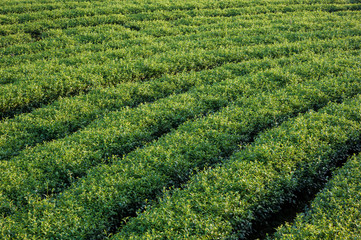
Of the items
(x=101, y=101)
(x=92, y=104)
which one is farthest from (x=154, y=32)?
(x=92, y=104)

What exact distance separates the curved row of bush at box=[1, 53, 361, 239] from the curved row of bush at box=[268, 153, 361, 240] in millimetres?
3394

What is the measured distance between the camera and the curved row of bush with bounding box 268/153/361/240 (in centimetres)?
741

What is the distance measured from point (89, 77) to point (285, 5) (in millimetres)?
22104

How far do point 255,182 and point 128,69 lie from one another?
1037 cm

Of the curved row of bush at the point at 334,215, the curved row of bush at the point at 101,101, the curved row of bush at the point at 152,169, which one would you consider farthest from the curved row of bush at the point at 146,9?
the curved row of bush at the point at 334,215

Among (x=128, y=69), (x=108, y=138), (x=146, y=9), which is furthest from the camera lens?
(x=146, y=9)

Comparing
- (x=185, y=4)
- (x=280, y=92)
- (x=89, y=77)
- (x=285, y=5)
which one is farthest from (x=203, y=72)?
(x=285, y=5)

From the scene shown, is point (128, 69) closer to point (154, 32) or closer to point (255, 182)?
point (154, 32)

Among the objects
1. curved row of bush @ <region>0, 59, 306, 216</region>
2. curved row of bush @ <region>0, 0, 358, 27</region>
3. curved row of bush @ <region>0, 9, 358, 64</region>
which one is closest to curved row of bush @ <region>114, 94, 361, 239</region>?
curved row of bush @ <region>0, 59, 306, 216</region>

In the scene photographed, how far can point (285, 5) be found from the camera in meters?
28.9

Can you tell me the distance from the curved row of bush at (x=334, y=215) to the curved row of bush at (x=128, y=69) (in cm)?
1037

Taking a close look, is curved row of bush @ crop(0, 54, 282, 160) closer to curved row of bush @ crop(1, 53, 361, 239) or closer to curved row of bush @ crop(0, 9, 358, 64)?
curved row of bush @ crop(1, 53, 361, 239)

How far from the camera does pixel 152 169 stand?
9.79m

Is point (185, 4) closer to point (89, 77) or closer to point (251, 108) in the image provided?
point (89, 77)
